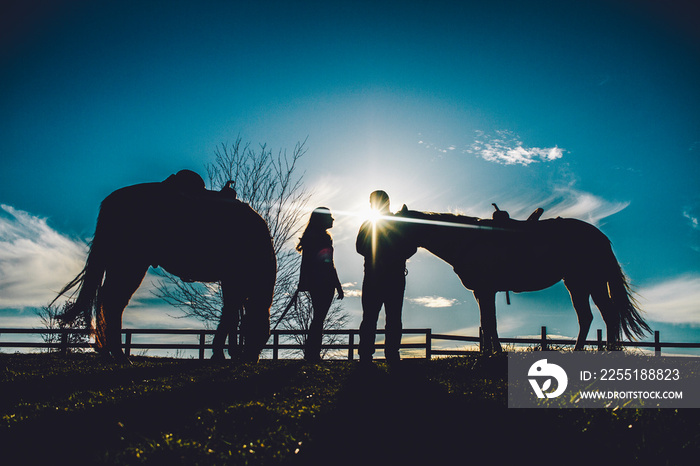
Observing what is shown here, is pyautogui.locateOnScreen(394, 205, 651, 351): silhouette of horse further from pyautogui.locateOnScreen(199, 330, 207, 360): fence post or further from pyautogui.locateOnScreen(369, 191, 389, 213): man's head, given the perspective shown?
pyautogui.locateOnScreen(199, 330, 207, 360): fence post

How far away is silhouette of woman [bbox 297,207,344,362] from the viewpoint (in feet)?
22.6

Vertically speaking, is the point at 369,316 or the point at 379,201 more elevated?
the point at 379,201

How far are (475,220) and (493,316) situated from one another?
1.52m

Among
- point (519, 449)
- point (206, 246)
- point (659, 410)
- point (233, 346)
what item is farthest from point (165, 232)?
point (659, 410)

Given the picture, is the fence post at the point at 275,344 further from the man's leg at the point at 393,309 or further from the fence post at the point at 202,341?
the man's leg at the point at 393,309

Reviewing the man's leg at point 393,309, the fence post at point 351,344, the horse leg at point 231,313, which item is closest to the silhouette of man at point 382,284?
the man's leg at point 393,309

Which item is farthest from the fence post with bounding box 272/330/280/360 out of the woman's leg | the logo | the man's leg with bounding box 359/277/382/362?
the logo

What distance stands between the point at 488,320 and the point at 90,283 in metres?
5.91

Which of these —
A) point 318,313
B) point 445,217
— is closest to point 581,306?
point 445,217

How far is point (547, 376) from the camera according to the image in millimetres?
3896

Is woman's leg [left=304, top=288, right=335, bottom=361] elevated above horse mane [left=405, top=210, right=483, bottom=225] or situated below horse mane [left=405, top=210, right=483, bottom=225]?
below

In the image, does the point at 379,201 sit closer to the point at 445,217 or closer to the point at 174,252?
the point at 445,217

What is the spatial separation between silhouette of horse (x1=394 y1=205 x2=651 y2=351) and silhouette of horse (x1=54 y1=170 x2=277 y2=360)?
2281mm

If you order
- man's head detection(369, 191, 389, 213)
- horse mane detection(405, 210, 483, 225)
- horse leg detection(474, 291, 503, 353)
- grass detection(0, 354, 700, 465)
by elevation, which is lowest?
grass detection(0, 354, 700, 465)
